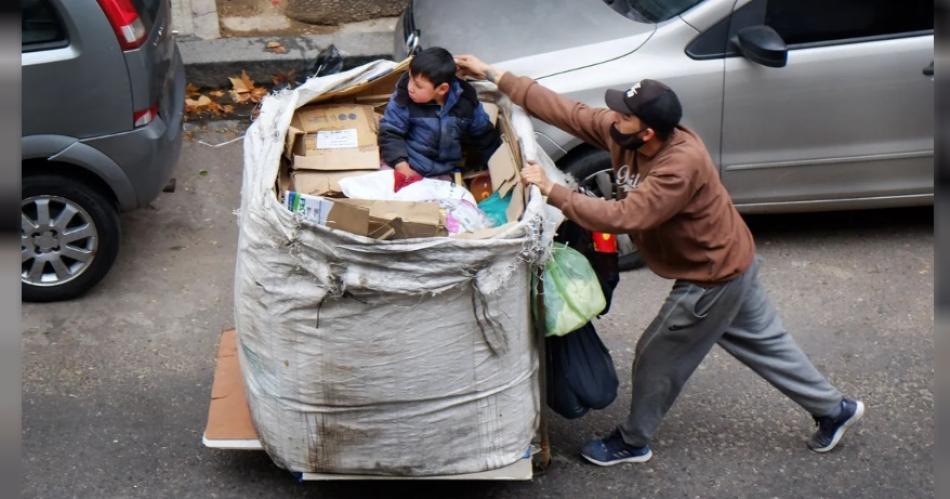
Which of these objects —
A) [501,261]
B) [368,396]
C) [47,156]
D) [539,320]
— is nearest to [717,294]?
[539,320]

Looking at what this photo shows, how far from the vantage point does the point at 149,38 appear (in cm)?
536

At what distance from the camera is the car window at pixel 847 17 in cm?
566

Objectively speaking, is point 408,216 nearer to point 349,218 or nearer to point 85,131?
point 349,218

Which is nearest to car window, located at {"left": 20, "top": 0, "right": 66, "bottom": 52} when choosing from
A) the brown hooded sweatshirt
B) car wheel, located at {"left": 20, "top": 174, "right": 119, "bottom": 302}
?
car wheel, located at {"left": 20, "top": 174, "right": 119, "bottom": 302}

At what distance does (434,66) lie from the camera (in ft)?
14.0

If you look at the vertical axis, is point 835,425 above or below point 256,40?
below

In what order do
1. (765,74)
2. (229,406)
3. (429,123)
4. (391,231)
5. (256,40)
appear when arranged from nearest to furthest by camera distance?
1. (391,231)
2. (229,406)
3. (429,123)
4. (765,74)
5. (256,40)

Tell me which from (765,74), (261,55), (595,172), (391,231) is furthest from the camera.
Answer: (261,55)

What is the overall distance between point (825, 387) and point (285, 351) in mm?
2060

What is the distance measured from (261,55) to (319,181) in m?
3.54

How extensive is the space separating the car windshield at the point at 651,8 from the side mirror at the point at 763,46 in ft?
1.05

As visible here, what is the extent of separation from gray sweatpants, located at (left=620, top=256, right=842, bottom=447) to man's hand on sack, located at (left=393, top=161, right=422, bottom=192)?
3.31 ft

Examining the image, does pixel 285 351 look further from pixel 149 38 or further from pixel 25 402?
pixel 149 38

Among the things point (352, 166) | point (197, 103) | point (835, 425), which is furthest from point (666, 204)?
point (197, 103)
